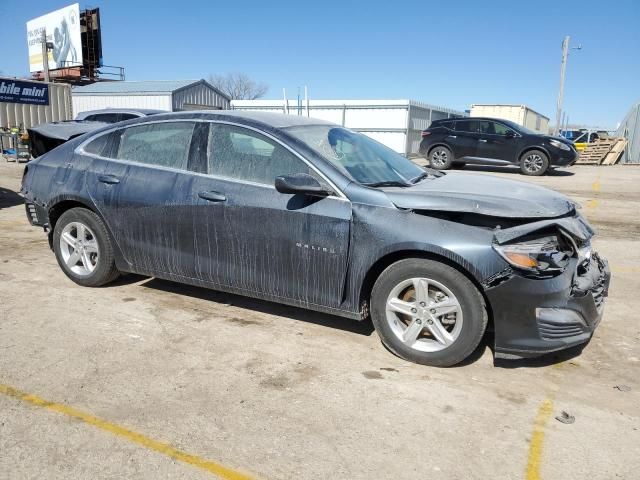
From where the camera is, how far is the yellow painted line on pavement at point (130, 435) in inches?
93.4

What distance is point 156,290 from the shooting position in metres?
4.80

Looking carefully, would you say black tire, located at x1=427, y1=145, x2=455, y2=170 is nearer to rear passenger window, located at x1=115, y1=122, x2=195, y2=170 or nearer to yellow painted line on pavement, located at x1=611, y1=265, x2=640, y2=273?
yellow painted line on pavement, located at x1=611, y1=265, x2=640, y2=273

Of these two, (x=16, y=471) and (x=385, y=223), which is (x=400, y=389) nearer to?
(x=385, y=223)

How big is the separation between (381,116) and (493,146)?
7.85m

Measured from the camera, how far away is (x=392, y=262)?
11.2 ft

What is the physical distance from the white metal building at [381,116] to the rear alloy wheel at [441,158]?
5321mm

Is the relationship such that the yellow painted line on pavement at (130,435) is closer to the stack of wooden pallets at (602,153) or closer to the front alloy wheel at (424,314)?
the front alloy wheel at (424,314)

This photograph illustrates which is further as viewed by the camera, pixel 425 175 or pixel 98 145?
pixel 98 145

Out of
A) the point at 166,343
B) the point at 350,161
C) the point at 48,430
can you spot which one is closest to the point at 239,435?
the point at 48,430

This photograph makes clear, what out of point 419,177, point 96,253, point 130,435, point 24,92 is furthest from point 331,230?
point 24,92

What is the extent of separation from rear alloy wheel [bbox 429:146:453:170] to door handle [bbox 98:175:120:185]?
13.5m

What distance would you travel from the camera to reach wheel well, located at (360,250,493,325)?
3.17 meters

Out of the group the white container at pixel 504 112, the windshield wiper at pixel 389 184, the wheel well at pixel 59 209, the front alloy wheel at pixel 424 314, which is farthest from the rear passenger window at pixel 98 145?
the white container at pixel 504 112

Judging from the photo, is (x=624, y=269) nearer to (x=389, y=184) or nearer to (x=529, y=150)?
(x=389, y=184)
